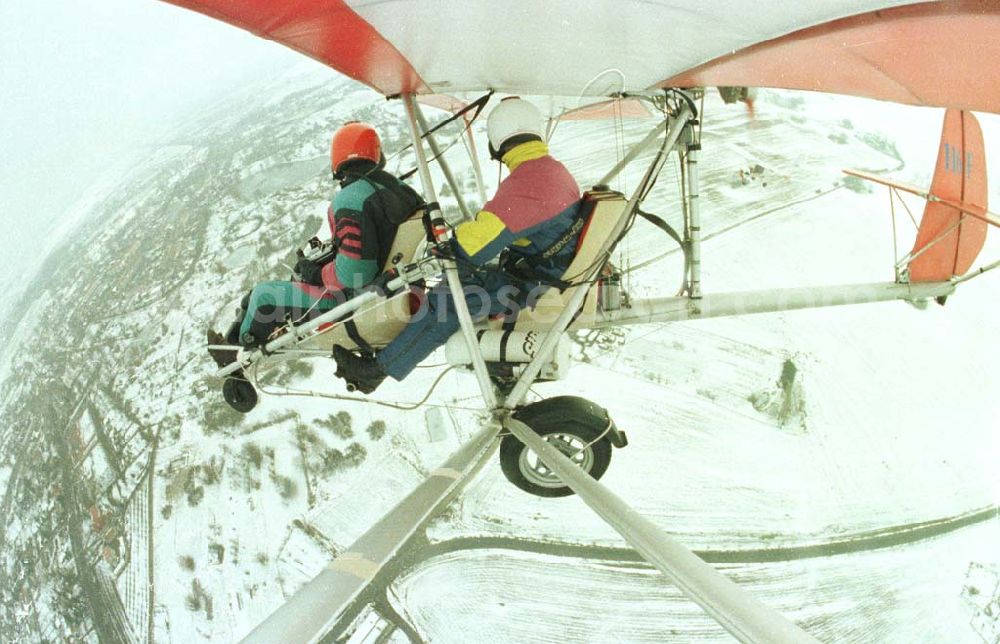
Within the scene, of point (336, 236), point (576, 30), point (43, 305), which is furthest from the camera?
point (43, 305)

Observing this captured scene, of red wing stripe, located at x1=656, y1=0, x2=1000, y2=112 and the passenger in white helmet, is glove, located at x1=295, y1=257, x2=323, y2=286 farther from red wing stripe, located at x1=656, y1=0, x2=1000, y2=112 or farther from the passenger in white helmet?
red wing stripe, located at x1=656, y1=0, x2=1000, y2=112

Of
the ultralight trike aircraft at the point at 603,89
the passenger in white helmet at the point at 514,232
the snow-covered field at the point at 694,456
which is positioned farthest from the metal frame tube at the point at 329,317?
the snow-covered field at the point at 694,456

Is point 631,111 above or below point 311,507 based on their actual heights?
above

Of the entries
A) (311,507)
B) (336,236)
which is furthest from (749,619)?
(311,507)

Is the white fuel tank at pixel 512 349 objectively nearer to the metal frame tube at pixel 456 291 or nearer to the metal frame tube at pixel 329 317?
the metal frame tube at pixel 456 291

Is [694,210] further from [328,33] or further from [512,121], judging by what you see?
[328,33]

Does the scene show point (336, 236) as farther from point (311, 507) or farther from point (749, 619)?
point (311, 507)

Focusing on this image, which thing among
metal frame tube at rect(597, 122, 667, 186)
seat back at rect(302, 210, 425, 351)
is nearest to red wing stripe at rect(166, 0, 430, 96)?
seat back at rect(302, 210, 425, 351)
